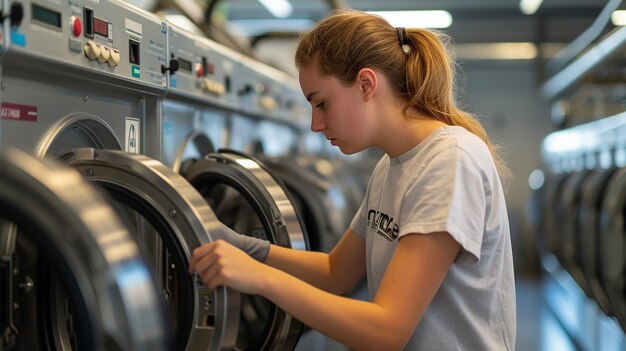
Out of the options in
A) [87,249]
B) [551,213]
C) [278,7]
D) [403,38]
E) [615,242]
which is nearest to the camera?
[87,249]

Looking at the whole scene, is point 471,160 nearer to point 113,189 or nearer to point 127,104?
point 113,189

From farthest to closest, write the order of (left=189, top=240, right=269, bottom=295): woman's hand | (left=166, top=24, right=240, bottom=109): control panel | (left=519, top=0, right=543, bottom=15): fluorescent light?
(left=519, top=0, right=543, bottom=15): fluorescent light → (left=166, top=24, right=240, bottom=109): control panel → (left=189, top=240, right=269, bottom=295): woman's hand

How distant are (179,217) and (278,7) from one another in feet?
25.4

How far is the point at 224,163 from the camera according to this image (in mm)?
2578

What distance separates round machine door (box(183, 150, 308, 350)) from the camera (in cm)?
234

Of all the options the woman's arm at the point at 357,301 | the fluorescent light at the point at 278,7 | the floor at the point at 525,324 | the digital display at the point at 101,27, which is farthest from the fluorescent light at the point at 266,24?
the woman's arm at the point at 357,301

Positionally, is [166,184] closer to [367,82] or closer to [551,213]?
[367,82]

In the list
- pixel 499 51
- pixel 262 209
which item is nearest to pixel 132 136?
pixel 262 209

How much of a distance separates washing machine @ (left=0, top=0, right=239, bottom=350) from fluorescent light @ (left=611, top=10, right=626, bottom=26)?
7.93 ft

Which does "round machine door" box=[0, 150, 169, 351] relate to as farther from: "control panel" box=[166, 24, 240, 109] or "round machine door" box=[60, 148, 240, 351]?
"control panel" box=[166, 24, 240, 109]

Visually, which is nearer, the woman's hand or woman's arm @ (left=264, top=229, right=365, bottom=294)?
the woman's hand

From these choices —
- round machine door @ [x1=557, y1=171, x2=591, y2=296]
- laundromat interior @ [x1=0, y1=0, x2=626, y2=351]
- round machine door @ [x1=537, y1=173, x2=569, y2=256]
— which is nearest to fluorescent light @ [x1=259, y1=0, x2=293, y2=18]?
laundromat interior @ [x1=0, y1=0, x2=626, y2=351]

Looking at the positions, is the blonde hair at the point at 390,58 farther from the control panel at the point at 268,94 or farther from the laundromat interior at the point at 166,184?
the control panel at the point at 268,94

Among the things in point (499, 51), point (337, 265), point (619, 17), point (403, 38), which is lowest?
point (337, 265)
